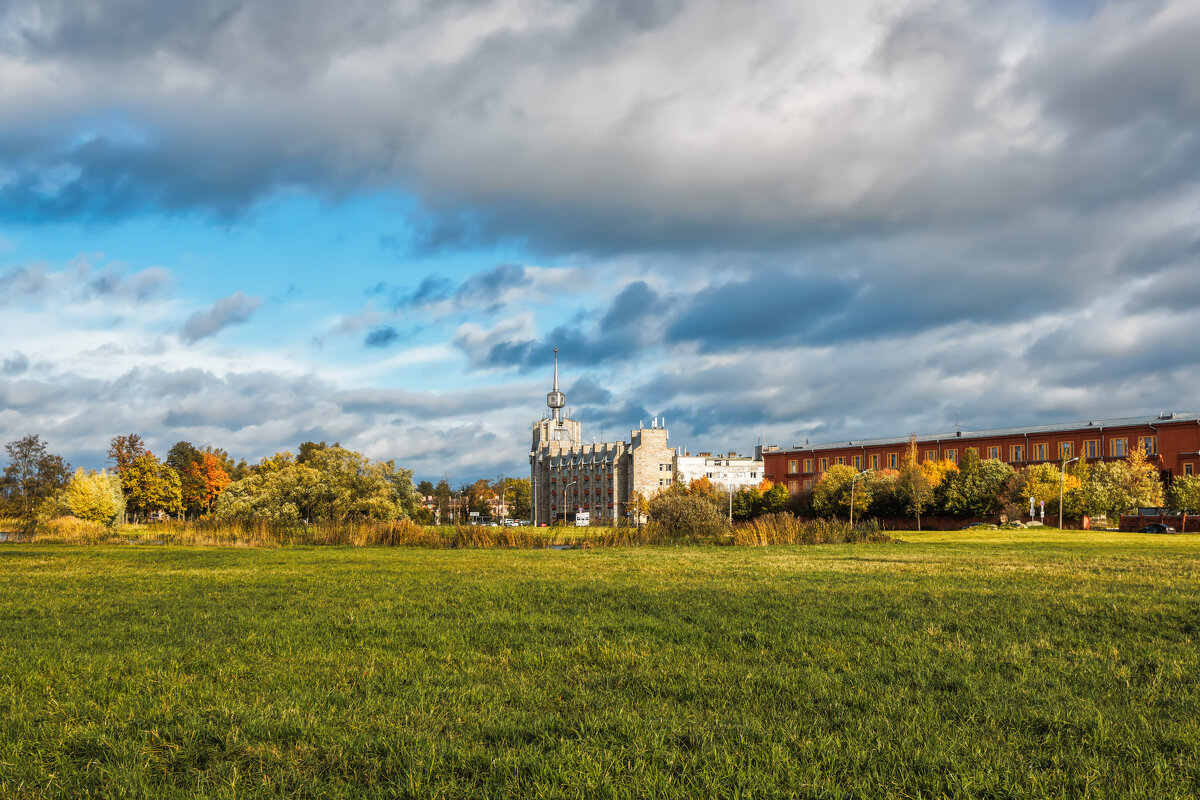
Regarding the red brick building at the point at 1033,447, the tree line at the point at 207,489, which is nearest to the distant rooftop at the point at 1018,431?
the red brick building at the point at 1033,447

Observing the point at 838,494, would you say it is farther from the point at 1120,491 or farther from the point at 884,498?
the point at 1120,491

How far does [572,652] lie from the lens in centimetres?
787

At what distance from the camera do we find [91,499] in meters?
59.3

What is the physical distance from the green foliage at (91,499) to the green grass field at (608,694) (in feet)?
179

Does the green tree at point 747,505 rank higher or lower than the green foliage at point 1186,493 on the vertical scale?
lower

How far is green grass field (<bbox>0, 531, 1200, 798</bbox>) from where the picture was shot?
15.1ft

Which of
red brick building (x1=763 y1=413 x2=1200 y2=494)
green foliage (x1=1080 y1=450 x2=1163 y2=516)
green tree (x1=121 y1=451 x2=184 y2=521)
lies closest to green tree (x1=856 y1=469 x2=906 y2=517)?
green foliage (x1=1080 y1=450 x2=1163 y2=516)

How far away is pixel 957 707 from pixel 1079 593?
7525mm

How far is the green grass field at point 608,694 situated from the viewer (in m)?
4.62

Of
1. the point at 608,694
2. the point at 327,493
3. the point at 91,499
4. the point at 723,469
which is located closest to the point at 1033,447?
the point at 723,469

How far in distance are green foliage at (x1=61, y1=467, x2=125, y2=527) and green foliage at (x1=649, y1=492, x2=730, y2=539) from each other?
44.2m

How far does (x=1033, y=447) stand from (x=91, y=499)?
3540 inches

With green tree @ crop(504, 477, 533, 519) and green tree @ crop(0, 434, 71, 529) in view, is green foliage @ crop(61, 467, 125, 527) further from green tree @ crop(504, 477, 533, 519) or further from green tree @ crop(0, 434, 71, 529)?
green tree @ crop(504, 477, 533, 519)

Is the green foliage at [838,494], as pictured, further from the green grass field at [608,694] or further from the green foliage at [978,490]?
the green grass field at [608,694]
